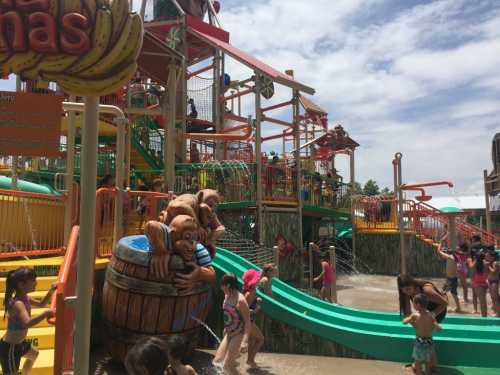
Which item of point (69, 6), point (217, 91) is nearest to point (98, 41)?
point (69, 6)

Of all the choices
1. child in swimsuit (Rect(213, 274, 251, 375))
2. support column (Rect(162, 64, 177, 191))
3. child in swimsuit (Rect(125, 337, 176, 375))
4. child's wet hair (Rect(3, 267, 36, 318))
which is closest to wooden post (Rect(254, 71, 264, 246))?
support column (Rect(162, 64, 177, 191))

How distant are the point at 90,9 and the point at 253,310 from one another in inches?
187

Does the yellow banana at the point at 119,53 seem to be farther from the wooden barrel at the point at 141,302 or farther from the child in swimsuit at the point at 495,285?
the child in swimsuit at the point at 495,285

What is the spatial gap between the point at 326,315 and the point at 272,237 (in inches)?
226

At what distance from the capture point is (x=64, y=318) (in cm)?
356

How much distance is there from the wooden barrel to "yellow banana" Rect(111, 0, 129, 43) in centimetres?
291

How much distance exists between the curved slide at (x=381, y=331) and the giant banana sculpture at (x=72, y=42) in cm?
508

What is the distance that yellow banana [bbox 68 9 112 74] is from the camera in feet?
8.20

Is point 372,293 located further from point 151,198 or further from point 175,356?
point 175,356

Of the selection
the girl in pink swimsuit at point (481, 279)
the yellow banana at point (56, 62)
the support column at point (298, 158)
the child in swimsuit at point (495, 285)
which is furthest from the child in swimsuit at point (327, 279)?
the yellow banana at point (56, 62)

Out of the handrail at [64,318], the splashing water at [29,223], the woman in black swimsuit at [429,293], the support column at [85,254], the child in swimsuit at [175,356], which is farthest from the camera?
the splashing water at [29,223]

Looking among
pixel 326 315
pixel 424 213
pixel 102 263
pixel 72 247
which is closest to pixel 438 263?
pixel 424 213

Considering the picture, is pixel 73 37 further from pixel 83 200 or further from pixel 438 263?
pixel 438 263

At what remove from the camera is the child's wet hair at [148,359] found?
2451mm
